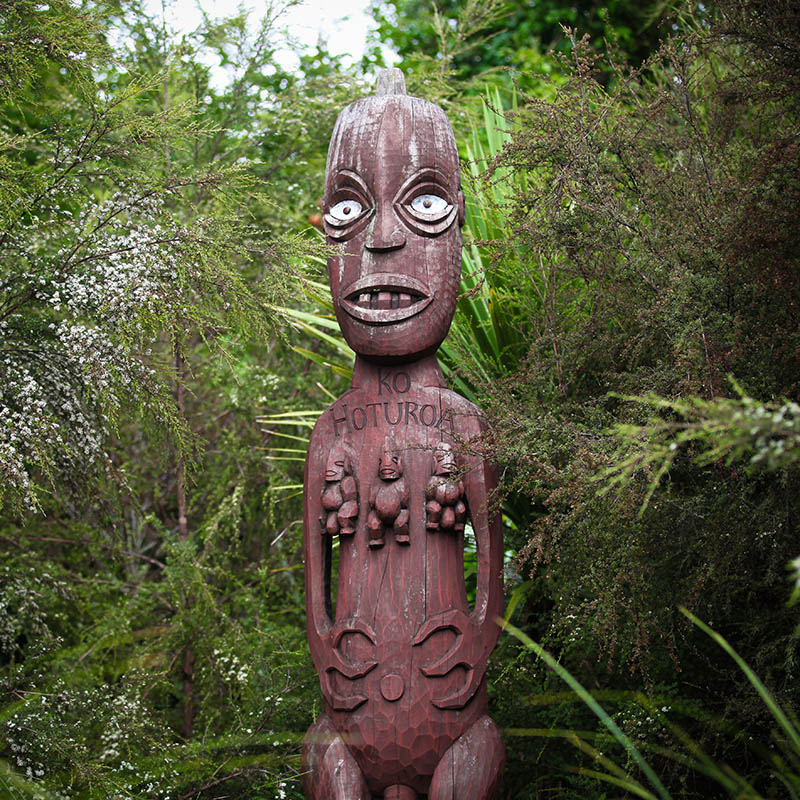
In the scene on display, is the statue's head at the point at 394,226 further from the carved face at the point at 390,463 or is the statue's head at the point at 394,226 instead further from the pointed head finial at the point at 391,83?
the carved face at the point at 390,463

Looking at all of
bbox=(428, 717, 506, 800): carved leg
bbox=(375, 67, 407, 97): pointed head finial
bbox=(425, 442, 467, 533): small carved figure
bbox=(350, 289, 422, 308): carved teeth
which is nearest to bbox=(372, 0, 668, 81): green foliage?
bbox=(375, 67, 407, 97): pointed head finial

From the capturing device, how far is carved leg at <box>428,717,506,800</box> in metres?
3.59

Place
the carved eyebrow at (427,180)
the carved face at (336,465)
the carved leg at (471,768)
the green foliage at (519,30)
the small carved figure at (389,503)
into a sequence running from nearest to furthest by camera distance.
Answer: the carved leg at (471,768) → the small carved figure at (389,503) → the carved face at (336,465) → the carved eyebrow at (427,180) → the green foliage at (519,30)

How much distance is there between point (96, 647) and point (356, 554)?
2.63 m

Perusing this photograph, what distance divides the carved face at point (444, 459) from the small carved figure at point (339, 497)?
13.7 inches

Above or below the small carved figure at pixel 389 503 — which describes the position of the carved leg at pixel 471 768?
below

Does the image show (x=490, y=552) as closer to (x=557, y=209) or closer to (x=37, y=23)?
(x=557, y=209)

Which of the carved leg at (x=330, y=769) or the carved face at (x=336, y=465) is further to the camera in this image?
the carved face at (x=336, y=465)

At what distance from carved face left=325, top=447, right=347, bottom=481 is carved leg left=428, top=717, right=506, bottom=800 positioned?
112cm

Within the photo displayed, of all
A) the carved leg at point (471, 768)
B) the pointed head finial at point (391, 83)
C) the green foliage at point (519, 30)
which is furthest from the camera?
the green foliage at point (519, 30)

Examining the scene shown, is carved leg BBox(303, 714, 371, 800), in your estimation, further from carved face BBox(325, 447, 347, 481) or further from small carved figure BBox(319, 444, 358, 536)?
carved face BBox(325, 447, 347, 481)

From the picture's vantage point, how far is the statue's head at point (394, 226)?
13.3 ft

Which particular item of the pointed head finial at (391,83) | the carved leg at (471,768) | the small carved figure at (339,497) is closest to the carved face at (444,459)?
the small carved figure at (339,497)

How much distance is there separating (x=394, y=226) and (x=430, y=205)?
201mm
